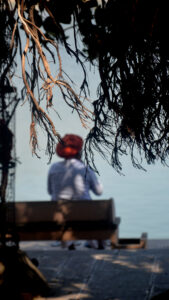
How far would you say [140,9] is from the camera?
454 centimetres

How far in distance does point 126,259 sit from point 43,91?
15.9ft

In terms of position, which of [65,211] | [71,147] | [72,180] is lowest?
[65,211]

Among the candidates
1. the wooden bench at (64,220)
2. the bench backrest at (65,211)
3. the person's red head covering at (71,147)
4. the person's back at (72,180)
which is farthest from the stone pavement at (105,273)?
the person's red head covering at (71,147)

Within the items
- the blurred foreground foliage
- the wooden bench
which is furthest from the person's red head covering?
the blurred foreground foliage

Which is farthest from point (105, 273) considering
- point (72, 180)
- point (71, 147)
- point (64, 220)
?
point (71, 147)

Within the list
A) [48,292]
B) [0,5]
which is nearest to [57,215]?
[48,292]

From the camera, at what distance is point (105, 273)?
7.97 metres

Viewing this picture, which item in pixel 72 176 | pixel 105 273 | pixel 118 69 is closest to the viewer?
pixel 118 69

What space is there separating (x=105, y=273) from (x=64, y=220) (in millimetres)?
1134

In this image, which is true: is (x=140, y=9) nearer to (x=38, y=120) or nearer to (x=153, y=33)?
(x=153, y=33)

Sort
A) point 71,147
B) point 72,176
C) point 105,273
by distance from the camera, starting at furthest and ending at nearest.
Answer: point 72,176
point 71,147
point 105,273

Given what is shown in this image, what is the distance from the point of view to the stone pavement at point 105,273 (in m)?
7.00

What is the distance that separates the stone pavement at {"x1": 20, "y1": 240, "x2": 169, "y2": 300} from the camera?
23.0 ft

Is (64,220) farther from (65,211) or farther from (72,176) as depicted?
(72,176)
